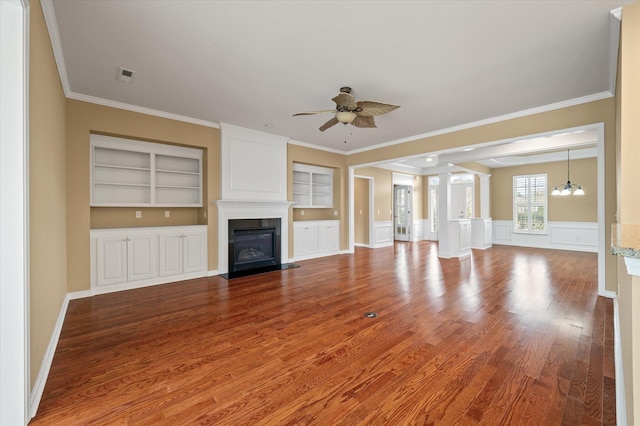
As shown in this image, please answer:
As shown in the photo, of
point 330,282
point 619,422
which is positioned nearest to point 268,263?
point 330,282

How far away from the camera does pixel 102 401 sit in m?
1.79

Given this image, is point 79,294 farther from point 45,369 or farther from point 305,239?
point 305,239

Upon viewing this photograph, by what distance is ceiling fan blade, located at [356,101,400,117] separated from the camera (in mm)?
3291

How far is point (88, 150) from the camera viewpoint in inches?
158

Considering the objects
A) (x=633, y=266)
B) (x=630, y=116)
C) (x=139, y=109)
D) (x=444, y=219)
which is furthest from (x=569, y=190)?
(x=139, y=109)

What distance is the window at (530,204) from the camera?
335 inches

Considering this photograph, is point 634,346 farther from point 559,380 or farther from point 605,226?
point 605,226

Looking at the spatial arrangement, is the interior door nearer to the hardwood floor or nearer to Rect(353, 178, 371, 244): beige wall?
Rect(353, 178, 371, 244): beige wall

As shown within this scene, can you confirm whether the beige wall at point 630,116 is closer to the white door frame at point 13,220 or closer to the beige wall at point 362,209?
the white door frame at point 13,220

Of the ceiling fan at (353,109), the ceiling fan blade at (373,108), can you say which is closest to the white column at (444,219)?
the ceiling fan at (353,109)

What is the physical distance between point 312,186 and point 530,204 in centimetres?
701

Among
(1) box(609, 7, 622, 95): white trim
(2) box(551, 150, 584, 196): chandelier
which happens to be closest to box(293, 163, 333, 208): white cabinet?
(1) box(609, 7, 622, 95): white trim

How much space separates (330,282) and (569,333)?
2987mm

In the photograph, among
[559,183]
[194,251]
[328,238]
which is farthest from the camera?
[559,183]
